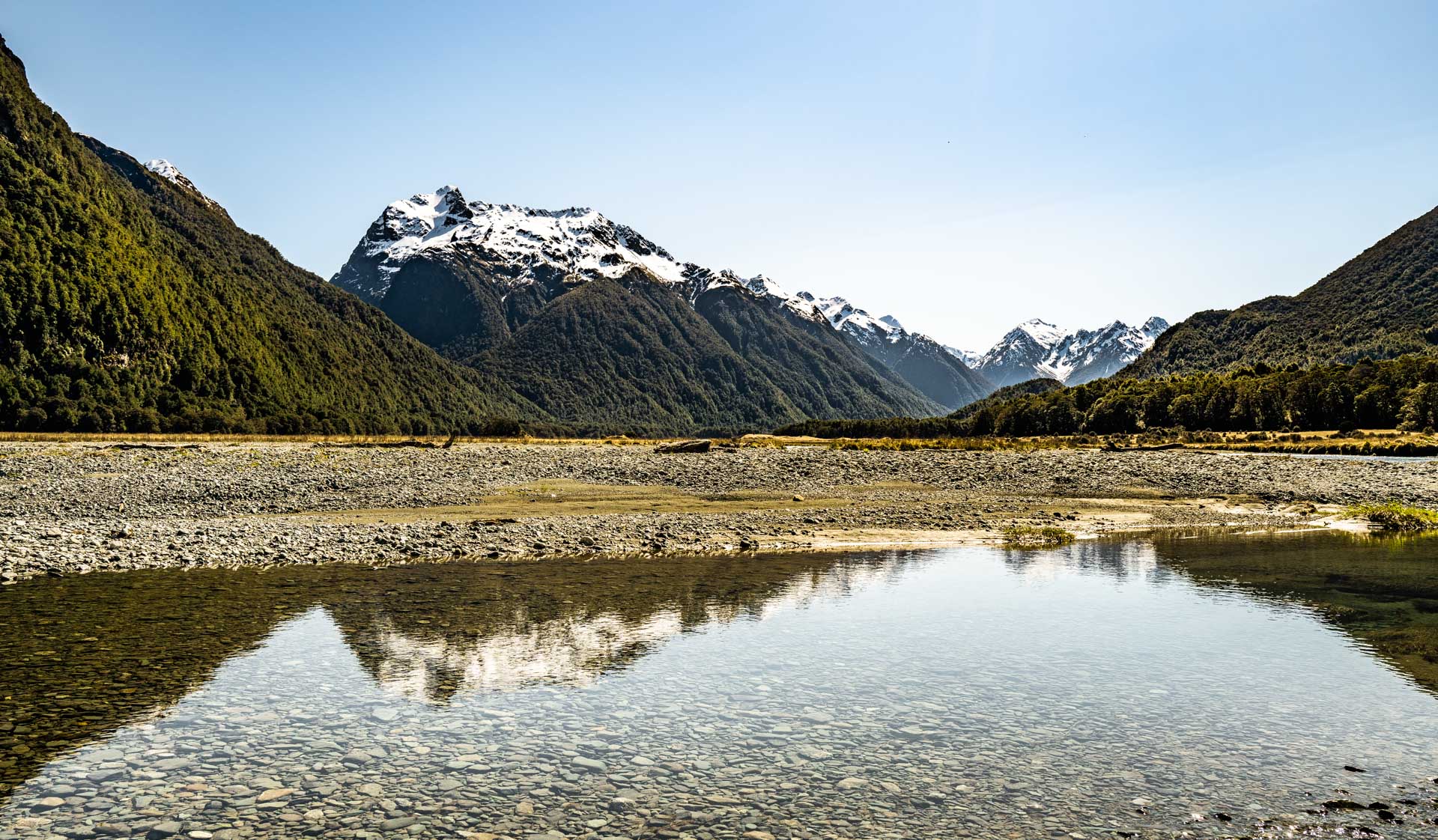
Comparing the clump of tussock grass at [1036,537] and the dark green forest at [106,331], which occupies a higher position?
the dark green forest at [106,331]

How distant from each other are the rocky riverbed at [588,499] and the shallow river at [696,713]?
7208mm

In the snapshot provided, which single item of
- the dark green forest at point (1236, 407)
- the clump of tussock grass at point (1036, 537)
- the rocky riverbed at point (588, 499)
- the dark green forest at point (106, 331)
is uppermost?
the dark green forest at point (106, 331)

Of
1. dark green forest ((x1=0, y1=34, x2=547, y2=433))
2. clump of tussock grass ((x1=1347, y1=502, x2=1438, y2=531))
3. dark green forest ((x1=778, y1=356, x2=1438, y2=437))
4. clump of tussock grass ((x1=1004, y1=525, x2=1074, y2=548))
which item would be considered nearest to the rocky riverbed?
clump of tussock grass ((x1=1004, y1=525, x2=1074, y2=548))

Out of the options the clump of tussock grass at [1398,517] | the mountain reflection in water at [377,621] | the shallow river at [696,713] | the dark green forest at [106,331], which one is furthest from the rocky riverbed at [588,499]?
the dark green forest at [106,331]

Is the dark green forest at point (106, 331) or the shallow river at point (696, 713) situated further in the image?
the dark green forest at point (106, 331)

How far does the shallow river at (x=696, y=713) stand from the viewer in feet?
31.1

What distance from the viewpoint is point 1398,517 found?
132ft

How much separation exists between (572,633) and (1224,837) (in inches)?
509

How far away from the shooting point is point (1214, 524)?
41.2m

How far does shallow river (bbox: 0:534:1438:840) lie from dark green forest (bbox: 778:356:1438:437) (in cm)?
9722

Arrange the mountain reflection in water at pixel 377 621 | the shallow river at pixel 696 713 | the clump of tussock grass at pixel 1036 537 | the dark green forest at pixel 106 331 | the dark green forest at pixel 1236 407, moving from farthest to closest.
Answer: the dark green forest at pixel 106 331, the dark green forest at pixel 1236 407, the clump of tussock grass at pixel 1036 537, the mountain reflection in water at pixel 377 621, the shallow river at pixel 696 713

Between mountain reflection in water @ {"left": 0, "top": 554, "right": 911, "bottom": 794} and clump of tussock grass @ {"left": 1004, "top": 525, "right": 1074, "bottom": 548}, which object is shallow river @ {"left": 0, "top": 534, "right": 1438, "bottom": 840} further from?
clump of tussock grass @ {"left": 1004, "top": 525, "right": 1074, "bottom": 548}

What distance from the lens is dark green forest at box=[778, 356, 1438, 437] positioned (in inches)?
4016

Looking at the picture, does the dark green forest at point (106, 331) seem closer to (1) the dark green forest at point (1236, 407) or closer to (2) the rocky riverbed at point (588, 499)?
(2) the rocky riverbed at point (588, 499)
